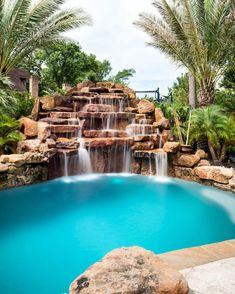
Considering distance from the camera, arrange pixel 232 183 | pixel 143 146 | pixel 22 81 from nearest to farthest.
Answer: pixel 232 183 < pixel 143 146 < pixel 22 81

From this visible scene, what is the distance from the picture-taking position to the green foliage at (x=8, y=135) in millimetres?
7608

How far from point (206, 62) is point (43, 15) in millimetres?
6732

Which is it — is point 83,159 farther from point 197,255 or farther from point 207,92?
point 197,255

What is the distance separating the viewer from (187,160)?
838 cm

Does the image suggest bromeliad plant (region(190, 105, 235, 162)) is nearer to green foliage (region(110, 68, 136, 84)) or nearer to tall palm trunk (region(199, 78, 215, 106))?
tall palm trunk (region(199, 78, 215, 106))

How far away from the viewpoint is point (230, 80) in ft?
46.0

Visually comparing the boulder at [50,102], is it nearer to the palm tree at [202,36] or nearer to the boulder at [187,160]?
the palm tree at [202,36]

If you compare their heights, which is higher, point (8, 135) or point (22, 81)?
point (22, 81)

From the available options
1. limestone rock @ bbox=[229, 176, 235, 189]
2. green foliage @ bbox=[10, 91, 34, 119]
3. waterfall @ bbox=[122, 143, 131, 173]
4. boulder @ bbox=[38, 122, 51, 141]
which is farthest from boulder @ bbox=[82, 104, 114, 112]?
limestone rock @ bbox=[229, 176, 235, 189]

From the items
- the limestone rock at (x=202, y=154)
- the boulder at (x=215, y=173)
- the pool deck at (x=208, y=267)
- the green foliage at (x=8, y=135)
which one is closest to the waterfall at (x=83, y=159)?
the green foliage at (x=8, y=135)

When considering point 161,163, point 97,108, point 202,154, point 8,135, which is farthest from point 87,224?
point 97,108

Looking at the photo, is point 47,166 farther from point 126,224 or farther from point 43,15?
point 43,15

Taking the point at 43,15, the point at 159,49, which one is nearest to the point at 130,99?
the point at 159,49

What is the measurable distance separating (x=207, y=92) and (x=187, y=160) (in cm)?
338
